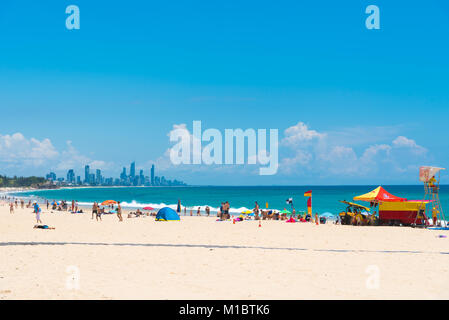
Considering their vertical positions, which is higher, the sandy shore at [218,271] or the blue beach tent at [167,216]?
the sandy shore at [218,271]

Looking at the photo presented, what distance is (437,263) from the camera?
43.0 feet

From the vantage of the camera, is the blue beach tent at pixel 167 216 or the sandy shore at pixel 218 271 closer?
the sandy shore at pixel 218 271

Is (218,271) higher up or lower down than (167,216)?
higher up

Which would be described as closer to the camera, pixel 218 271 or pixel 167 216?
pixel 218 271

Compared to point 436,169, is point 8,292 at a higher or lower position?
lower

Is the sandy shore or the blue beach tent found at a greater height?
the sandy shore

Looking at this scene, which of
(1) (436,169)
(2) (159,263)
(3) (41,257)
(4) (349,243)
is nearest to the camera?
(2) (159,263)

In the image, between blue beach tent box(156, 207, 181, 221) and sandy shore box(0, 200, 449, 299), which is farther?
blue beach tent box(156, 207, 181, 221)

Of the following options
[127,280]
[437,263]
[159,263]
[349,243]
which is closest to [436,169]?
[349,243]
